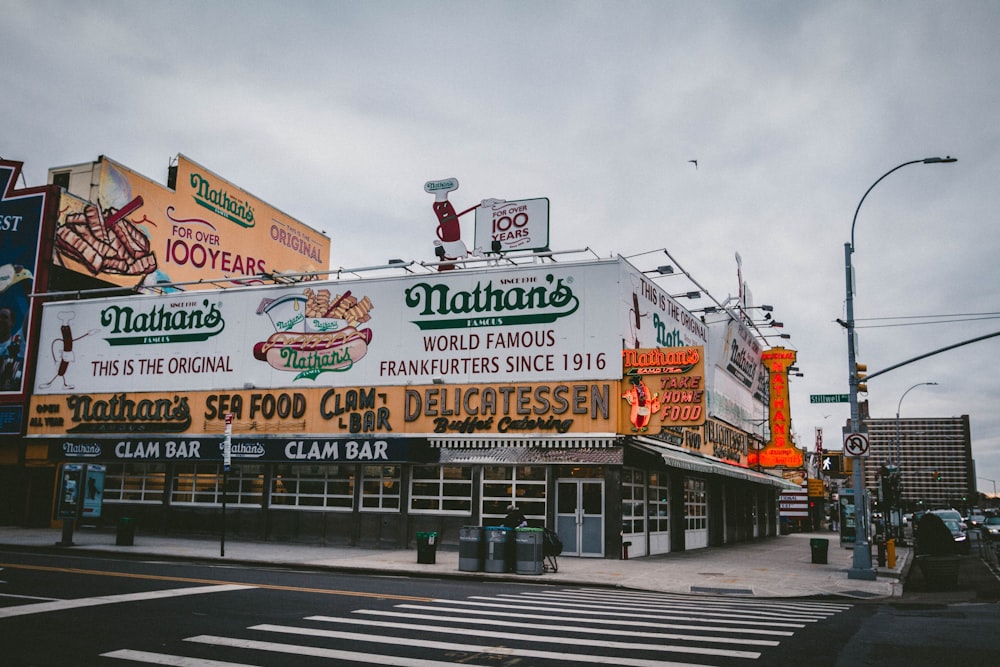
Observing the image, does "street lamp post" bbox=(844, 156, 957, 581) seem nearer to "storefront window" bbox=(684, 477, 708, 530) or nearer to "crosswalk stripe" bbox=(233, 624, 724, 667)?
"storefront window" bbox=(684, 477, 708, 530)

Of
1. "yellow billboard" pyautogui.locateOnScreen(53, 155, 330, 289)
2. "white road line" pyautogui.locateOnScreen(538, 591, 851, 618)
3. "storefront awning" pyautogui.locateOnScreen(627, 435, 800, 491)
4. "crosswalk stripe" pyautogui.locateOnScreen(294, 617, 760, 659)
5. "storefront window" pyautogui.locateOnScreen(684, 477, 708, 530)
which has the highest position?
"yellow billboard" pyautogui.locateOnScreen(53, 155, 330, 289)

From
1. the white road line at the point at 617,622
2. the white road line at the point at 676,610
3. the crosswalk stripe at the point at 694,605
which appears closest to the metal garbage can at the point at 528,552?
the crosswalk stripe at the point at 694,605

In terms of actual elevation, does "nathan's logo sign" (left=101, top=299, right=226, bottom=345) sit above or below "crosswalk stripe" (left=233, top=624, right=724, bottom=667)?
above

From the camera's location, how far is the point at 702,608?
47.4 feet

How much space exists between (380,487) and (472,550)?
8.52m

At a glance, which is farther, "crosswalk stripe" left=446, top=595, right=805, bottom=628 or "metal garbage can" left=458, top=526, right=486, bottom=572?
"metal garbage can" left=458, top=526, right=486, bottom=572

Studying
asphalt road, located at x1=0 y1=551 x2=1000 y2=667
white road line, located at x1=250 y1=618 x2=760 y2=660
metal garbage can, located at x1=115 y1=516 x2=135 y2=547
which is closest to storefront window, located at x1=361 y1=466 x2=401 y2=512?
metal garbage can, located at x1=115 y1=516 x2=135 y2=547

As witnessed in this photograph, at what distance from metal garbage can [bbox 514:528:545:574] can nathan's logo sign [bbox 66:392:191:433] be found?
1691cm

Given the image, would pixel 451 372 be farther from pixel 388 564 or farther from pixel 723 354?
pixel 723 354

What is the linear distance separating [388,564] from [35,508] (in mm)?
20179

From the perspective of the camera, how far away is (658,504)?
96.8 feet

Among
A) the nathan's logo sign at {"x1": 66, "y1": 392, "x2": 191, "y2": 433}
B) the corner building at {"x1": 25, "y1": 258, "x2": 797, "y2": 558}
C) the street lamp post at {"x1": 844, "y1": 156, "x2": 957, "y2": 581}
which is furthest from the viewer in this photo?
the nathan's logo sign at {"x1": 66, "y1": 392, "x2": 191, "y2": 433}

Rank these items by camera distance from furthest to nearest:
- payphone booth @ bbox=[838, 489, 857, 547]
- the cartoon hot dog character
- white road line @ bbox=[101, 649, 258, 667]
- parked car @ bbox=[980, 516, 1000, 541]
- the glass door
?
parked car @ bbox=[980, 516, 1000, 541] < payphone booth @ bbox=[838, 489, 857, 547] < the cartoon hot dog character < the glass door < white road line @ bbox=[101, 649, 258, 667]

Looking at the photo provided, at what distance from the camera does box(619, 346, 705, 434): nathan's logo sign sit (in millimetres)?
24609
